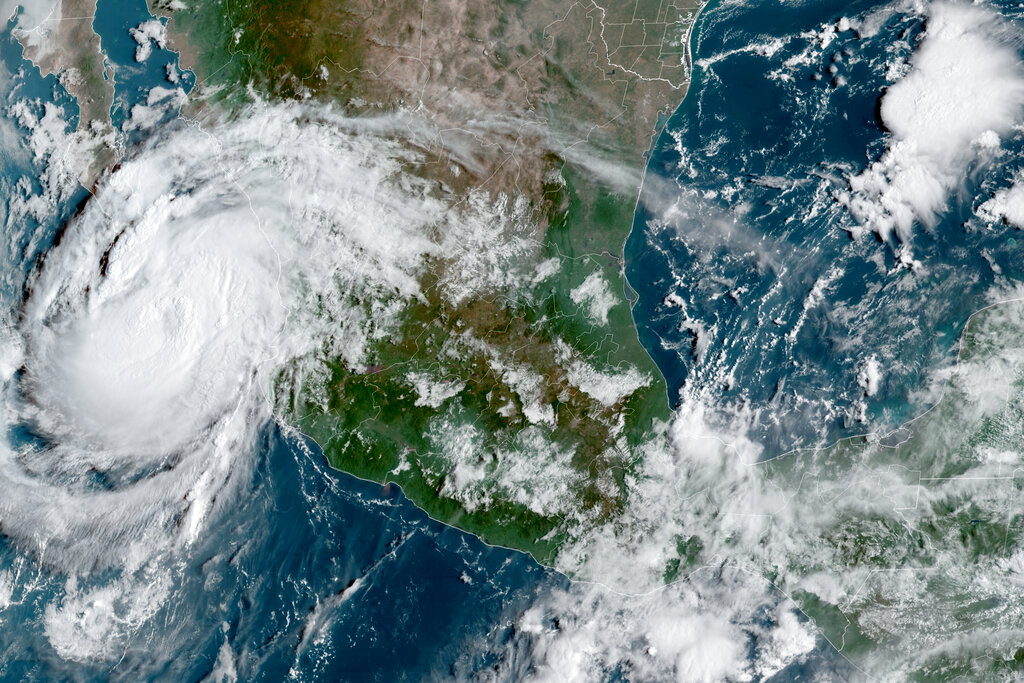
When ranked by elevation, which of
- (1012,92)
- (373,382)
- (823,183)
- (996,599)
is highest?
(1012,92)

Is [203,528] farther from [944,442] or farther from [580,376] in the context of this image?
[944,442]

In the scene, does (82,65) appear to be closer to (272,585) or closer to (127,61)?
(127,61)

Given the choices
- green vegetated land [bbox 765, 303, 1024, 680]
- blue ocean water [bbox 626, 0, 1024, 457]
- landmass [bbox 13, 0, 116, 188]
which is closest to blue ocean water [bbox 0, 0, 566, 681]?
landmass [bbox 13, 0, 116, 188]

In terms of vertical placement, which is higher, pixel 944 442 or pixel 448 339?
pixel 448 339

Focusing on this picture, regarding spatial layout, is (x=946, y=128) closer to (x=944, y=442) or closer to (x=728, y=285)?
(x=728, y=285)

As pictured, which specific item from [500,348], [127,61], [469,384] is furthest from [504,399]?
[127,61]

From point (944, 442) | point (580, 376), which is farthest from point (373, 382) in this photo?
point (944, 442)
